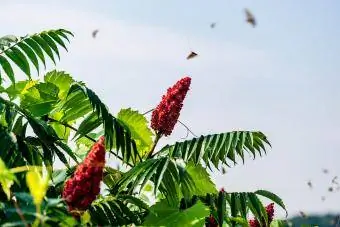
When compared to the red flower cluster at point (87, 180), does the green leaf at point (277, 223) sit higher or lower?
lower

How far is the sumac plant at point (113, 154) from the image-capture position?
4.26m

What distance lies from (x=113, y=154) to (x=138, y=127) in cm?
50

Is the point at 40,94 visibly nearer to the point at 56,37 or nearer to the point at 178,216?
the point at 56,37

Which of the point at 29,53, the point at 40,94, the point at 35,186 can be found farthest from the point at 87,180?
the point at 40,94

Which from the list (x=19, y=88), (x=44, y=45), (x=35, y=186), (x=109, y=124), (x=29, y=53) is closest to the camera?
(x=35, y=186)

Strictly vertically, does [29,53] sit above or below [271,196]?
above

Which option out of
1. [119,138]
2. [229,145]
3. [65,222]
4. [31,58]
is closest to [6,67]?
[31,58]

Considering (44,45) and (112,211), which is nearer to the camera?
(112,211)

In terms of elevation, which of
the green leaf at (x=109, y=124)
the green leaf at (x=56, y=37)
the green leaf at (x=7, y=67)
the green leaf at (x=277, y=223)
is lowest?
the green leaf at (x=277, y=223)

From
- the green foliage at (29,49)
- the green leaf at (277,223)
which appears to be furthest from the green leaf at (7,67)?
the green leaf at (277,223)

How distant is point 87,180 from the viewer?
3.48m

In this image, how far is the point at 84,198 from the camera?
3535mm

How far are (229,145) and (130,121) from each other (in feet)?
4.64

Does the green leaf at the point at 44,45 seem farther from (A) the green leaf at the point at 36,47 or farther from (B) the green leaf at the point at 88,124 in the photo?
(B) the green leaf at the point at 88,124
